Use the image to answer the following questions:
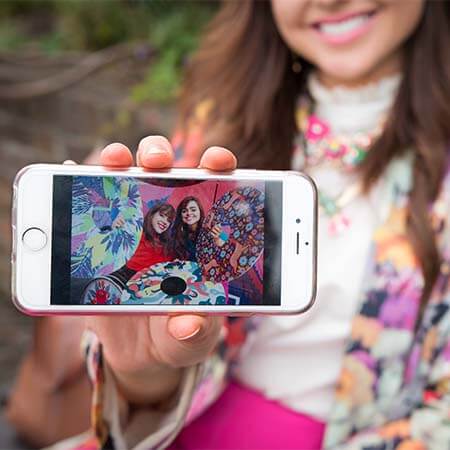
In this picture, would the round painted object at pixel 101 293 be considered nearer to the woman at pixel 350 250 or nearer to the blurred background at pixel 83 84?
the woman at pixel 350 250

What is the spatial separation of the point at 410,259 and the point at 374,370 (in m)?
0.19

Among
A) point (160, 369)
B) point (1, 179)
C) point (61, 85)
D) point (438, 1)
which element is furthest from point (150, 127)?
point (160, 369)

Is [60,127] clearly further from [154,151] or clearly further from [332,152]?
[154,151]

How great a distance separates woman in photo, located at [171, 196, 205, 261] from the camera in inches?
44.1

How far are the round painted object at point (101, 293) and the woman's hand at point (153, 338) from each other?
2.6 inches

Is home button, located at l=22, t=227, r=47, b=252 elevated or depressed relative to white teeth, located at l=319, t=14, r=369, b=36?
depressed

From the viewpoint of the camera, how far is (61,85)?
3.17 meters

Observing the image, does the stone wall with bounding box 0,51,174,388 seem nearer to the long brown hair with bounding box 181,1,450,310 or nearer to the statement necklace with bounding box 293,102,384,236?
the long brown hair with bounding box 181,1,450,310

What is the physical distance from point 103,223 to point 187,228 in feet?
0.33

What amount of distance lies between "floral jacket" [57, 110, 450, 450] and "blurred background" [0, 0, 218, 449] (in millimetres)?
1267

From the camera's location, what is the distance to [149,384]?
130 centimetres

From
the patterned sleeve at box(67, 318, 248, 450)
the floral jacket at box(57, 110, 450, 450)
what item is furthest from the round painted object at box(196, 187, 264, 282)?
the floral jacket at box(57, 110, 450, 450)

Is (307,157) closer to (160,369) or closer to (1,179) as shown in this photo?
(160,369)

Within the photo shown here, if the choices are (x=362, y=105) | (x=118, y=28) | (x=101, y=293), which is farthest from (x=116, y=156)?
(x=118, y=28)
